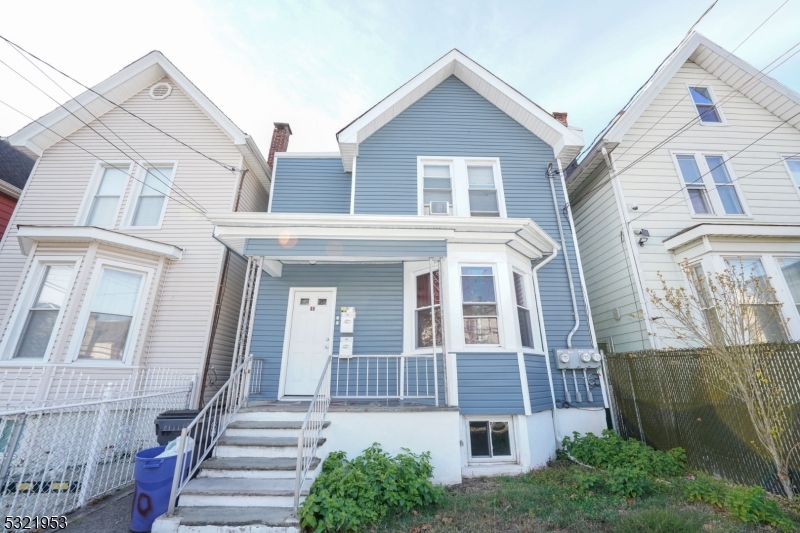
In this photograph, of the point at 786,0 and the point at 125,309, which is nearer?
the point at 786,0

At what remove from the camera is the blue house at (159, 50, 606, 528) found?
5.62 m

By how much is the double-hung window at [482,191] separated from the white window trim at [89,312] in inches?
296

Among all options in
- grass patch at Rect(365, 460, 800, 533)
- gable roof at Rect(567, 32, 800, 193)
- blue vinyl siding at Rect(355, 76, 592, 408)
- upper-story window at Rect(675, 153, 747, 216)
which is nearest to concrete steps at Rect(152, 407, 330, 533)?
grass patch at Rect(365, 460, 800, 533)

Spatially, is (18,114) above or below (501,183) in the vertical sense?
above

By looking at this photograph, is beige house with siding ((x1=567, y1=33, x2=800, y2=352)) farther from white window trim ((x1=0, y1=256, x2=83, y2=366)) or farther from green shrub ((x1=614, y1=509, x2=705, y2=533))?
white window trim ((x1=0, y1=256, x2=83, y2=366))

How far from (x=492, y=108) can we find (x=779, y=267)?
724 cm

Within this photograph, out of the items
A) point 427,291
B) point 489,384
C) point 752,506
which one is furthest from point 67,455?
point 752,506

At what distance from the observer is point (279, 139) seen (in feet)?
32.6

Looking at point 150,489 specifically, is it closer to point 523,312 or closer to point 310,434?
point 310,434

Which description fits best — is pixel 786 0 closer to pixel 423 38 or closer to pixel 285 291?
pixel 423 38

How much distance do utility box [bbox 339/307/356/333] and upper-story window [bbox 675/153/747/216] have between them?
848 centimetres

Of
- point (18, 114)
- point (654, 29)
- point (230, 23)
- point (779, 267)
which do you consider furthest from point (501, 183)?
point (18, 114)

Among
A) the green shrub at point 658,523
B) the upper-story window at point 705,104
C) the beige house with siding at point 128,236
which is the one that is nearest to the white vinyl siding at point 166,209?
the beige house with siding at point 128,236

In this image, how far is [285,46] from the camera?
8102mm
